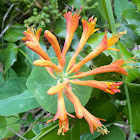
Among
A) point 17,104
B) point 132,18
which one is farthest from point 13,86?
point 132,18

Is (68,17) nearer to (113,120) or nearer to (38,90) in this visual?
(38,90)

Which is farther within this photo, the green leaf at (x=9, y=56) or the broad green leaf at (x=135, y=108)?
the green leaf at (x=9, y=56)

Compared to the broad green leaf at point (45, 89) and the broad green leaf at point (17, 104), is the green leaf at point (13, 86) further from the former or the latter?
the broad green leaf at point (45, 89)

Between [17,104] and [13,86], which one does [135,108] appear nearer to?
[17,104]

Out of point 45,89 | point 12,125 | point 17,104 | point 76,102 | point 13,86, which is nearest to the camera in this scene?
point 76,102

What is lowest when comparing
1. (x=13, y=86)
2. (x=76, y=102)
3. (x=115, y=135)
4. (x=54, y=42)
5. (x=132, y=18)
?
(x=115, y=135)

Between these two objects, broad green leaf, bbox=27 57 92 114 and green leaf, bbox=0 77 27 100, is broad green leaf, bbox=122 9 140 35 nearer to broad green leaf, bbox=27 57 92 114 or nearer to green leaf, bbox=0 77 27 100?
broad green leaf, bbox=27 57 92 114

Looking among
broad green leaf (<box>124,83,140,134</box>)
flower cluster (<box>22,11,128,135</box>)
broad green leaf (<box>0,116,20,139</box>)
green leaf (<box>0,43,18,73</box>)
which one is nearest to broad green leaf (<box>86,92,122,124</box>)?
broad green leaf (<box>124,83,140,134</box>)

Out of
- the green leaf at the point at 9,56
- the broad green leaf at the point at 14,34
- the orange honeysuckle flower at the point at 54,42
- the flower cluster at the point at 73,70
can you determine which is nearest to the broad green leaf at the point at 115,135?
the flower cluster at the point at 73,70
